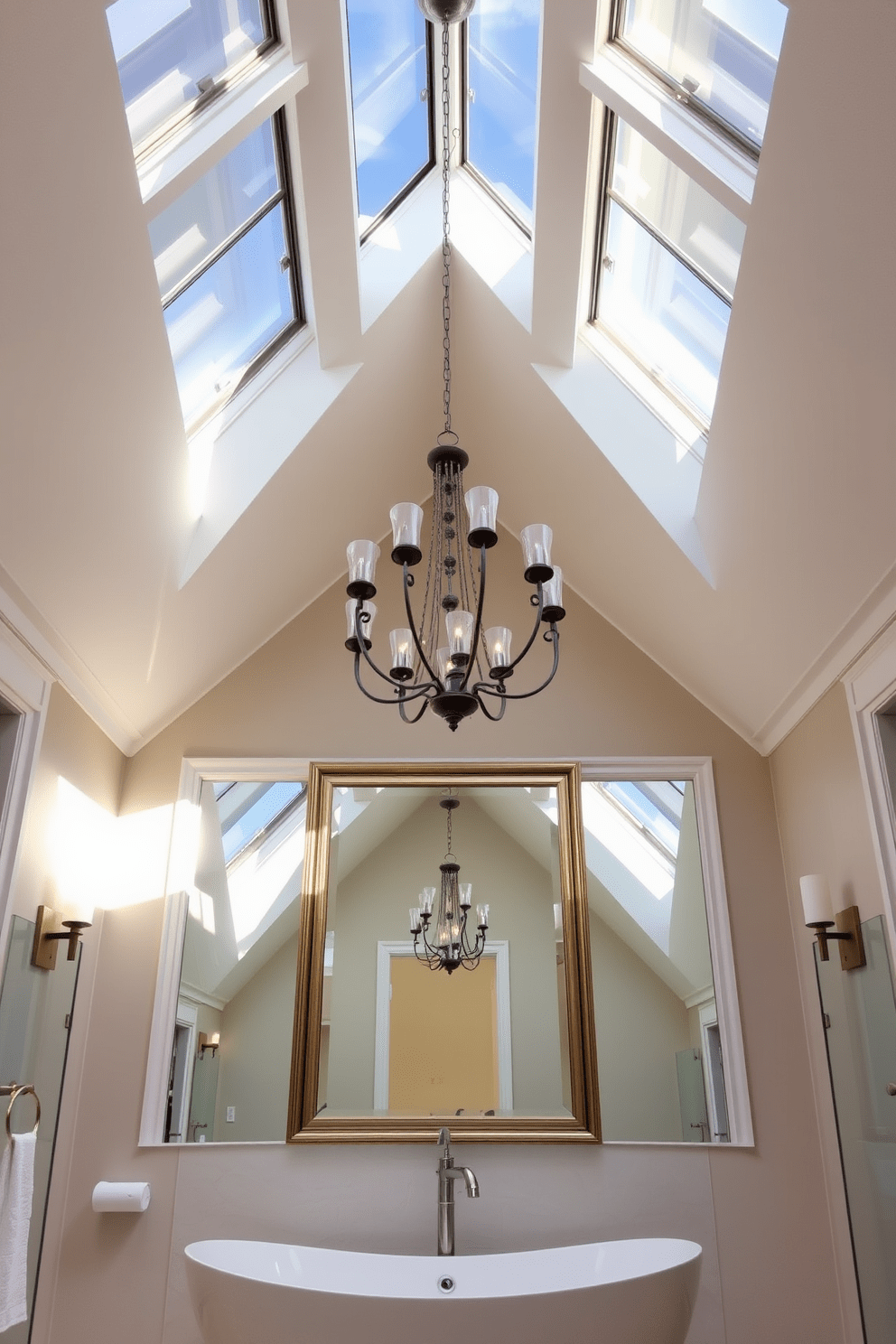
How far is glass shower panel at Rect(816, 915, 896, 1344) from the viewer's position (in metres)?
2.43

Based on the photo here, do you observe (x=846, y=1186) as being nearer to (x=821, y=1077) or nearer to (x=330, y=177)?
(x=821, y=1077)

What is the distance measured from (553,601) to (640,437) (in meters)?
1.07

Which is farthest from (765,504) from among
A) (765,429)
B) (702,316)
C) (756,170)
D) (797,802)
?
(797,802)

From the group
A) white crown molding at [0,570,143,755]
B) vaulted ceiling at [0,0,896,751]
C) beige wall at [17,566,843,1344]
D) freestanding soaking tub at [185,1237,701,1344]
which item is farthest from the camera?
beige wall at [17,566,843,1344]

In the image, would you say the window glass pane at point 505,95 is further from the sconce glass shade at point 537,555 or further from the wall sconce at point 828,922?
the wall sconce at point 828,922

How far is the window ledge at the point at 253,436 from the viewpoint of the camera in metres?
2.89

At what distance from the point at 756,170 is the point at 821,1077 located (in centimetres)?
244

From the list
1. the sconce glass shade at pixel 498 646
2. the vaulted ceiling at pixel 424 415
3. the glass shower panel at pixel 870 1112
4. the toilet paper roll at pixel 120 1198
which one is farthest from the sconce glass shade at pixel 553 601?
the toilet paper roll at pixel 120 1198

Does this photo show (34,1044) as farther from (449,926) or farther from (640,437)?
(640,437)

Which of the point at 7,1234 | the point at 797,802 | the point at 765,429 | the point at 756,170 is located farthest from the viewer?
the point at 797,802

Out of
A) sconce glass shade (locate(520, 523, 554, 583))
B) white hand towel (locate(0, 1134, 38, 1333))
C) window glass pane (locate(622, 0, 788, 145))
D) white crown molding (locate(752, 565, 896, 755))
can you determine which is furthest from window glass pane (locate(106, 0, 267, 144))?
white hand towel (locate(0, 1134, 38, 1333))

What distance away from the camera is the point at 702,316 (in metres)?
2.71

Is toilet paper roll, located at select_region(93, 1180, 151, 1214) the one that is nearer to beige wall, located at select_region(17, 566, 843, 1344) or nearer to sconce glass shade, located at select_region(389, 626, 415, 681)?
beige wall, located at select_region(17, 566, 843, 1344)

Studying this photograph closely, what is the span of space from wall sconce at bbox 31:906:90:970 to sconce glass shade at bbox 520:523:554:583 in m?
1.64
